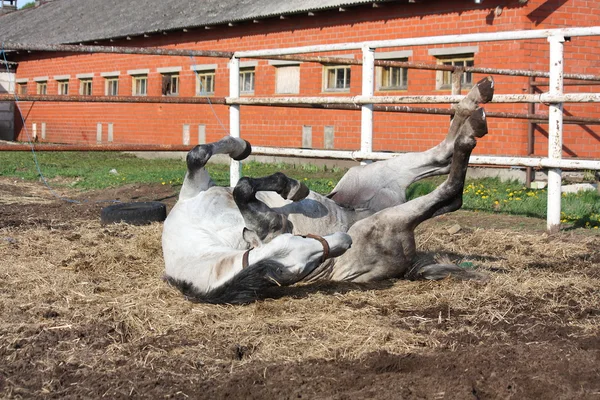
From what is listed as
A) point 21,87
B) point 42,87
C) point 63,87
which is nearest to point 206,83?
point 63,87

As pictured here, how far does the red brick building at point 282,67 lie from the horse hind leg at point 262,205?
934 centimetres

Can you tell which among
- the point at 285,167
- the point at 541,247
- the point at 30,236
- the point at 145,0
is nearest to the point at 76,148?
the point at 30,236

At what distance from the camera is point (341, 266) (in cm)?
420

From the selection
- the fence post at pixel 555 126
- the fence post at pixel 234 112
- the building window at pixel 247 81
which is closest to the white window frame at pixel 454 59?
the building window at pixel 247 81

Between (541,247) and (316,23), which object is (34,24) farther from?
(541,247)

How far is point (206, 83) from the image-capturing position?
21516mm

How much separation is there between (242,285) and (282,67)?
1581cm

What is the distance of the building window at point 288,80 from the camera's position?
18.5m

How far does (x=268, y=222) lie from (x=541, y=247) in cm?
243

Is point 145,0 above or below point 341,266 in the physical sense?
above

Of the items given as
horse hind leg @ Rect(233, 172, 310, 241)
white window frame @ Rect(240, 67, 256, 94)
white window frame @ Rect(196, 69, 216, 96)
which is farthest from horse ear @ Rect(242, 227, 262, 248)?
white window frame @ Rect(196, 69, 216, 96)

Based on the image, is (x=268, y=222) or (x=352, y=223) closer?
(x=268, y=222)

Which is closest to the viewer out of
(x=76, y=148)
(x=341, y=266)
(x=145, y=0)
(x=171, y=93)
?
(x=341, y=266)

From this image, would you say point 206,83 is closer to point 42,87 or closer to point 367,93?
point 42,87
